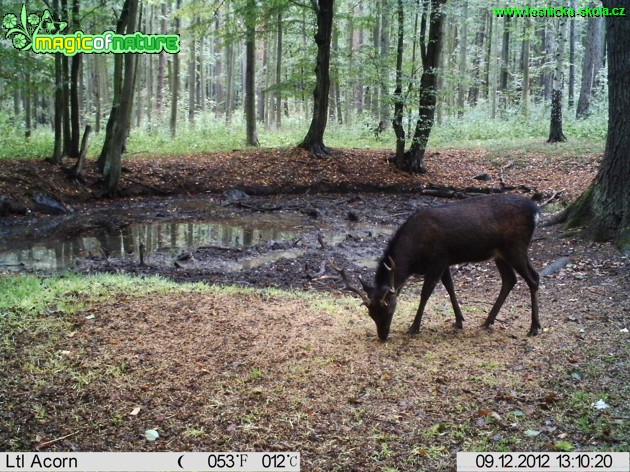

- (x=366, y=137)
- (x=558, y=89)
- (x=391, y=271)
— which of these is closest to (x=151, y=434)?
(x=391, y=271)

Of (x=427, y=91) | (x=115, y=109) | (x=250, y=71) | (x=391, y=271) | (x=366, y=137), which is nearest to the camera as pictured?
(x=391, y=271)

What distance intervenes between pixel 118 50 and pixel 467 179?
11983 millimetres

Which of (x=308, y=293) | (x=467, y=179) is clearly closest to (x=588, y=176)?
(x=467, y=179)

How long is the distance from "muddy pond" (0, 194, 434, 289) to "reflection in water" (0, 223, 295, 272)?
0.02 metres

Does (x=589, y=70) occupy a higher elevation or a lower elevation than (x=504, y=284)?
higher

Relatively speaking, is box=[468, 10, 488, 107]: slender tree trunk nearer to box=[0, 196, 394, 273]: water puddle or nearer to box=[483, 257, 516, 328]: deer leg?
box=[0, 196, 394, 273]: water puddle

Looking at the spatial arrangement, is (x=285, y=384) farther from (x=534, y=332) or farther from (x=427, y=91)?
(x=427, y=91)

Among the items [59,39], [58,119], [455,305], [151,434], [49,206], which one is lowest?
[49,206]

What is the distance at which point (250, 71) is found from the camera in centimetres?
2402

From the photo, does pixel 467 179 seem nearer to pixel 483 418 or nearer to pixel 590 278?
pixel 590 278

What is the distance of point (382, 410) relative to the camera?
4.81 meters

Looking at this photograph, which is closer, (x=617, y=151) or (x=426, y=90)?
(x=617, y=151)

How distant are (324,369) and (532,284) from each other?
8.91ft

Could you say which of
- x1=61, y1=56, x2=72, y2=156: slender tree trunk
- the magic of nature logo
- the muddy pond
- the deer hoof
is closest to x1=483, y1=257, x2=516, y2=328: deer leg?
the deer hoof
